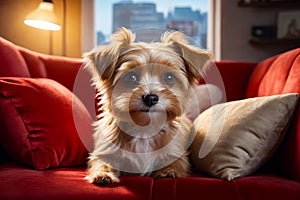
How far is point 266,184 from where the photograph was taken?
1.32 m

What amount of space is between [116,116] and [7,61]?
608 millimetres

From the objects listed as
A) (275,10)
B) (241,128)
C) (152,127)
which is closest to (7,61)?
(152,127)

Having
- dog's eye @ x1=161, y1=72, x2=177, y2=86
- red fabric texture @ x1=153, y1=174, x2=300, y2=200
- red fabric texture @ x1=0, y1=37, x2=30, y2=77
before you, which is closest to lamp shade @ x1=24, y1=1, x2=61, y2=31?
red fabric texture @ x1=0, y1=37, x2=30, y2=77

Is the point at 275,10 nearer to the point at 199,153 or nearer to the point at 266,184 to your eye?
the point at 199,153

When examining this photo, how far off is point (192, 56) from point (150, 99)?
1.01 feet

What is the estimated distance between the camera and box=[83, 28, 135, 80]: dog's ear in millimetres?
1527

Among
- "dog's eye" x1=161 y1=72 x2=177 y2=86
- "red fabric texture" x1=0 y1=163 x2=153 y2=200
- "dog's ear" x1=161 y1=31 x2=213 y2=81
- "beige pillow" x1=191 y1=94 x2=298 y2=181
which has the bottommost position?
"red fabric texture" x1=0 y1=163 x2=153 y2=200

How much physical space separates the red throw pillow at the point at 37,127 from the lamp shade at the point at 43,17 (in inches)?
42.2

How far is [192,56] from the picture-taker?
62.5 inches

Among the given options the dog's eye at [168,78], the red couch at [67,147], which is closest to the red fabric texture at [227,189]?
the red couch at [67,147]

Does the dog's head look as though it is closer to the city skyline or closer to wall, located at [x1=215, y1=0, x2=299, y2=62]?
wall, located at [x1=215, y1=0, x2=299, y2=62]

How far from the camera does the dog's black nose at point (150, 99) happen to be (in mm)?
1394

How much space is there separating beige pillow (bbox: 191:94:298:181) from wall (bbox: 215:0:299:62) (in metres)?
1.59

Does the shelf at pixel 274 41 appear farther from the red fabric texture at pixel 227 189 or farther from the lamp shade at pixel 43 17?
the red fabric texture at pixel 227 189
